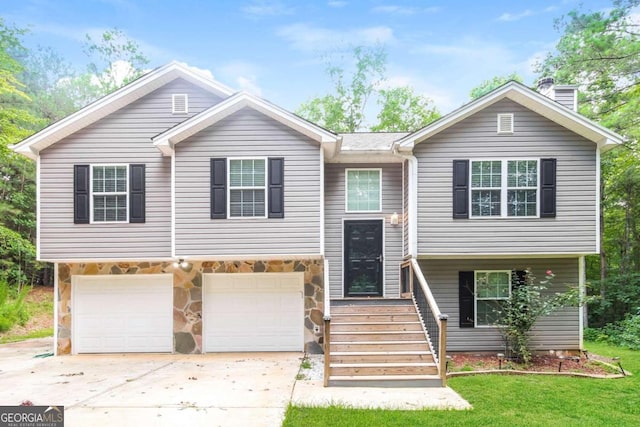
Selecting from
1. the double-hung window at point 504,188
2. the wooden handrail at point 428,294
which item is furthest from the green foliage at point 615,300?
the wooden handrail at point 428,294

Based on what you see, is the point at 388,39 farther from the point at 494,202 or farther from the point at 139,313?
the point at 139,313

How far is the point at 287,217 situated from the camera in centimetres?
934

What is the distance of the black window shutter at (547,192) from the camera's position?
9367 mm

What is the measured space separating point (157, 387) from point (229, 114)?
5466 mm

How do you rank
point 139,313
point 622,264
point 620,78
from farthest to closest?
point 622,264, point 620,78, point 139,313

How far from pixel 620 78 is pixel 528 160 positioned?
8.13 metres

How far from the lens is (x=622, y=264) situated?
55.9 ft

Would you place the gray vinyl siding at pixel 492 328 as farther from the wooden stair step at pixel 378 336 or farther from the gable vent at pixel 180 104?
the gable vent at pixel 180 104

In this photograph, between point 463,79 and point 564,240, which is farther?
point 463,79

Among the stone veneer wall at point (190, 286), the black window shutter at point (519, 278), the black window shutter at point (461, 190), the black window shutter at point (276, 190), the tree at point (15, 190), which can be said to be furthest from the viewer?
the tree at point (15, 190)

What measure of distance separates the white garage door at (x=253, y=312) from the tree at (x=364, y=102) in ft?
45.6

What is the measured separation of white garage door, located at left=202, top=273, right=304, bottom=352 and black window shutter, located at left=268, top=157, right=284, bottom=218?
197 centimetres

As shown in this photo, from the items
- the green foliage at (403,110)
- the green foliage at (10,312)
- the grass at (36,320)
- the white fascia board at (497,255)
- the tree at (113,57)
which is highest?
the tree at (113,57)

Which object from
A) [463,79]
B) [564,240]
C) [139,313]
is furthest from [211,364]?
[463,79]
